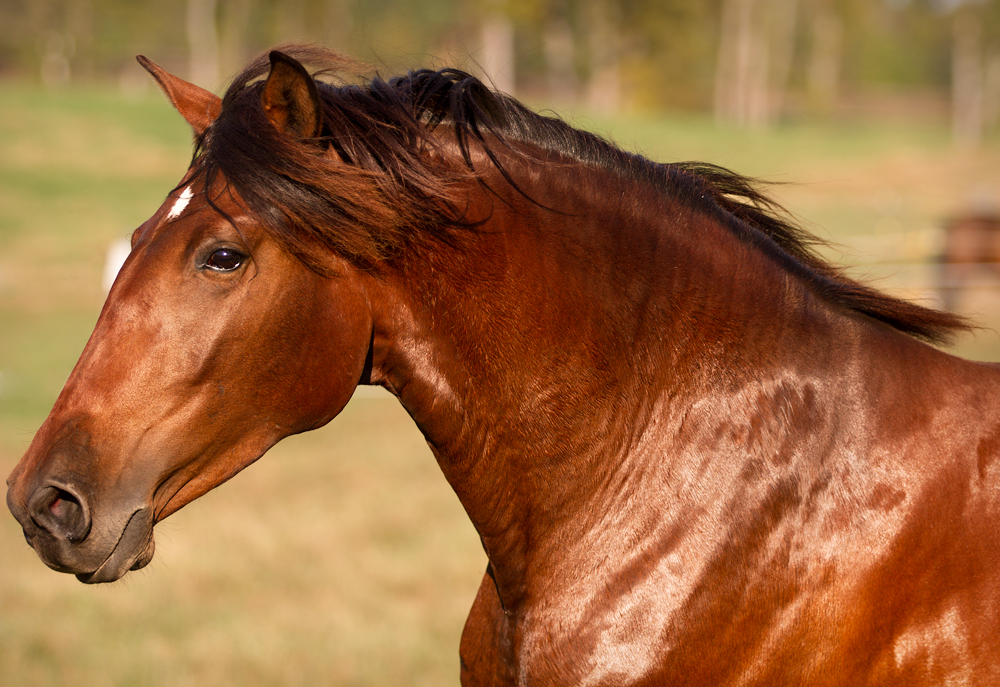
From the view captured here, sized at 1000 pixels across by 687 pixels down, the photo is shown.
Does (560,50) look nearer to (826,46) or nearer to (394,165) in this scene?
(826,46)

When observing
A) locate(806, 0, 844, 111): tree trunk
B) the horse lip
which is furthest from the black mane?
locate(806, 0, 844, 111): tree trunk

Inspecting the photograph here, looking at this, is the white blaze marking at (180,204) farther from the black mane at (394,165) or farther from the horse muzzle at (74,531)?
the horse muzzle at (74,531)

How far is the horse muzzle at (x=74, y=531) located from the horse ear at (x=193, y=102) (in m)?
0.98

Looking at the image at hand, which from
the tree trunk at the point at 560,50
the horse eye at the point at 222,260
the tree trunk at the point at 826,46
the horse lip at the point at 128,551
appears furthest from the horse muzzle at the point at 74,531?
the tree trunk at the point at 826,46

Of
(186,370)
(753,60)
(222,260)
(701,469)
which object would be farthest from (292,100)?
(753,60)

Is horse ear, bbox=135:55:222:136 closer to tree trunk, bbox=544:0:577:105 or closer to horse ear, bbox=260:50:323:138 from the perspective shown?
horse ear, bbox=260:50:323:138

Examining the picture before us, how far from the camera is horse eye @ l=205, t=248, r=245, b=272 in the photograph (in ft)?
5.92

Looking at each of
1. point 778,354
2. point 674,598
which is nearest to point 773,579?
point 674,598

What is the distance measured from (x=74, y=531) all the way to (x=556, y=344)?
44.6 inches

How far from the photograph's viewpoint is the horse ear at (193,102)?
85.4 inches

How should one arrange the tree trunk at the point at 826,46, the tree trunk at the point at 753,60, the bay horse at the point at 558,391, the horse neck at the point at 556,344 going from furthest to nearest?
1. the tree trunk at the point at 826,46
2. the tree trunk at the point at 753,60
3. the horse neck at the point at 556,344
4. the bay horse at the point at 558,391

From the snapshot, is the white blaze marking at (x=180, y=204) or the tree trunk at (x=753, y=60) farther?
the tree trunk at (x=753, y=60)

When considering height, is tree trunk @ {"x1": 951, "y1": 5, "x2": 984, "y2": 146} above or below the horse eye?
above

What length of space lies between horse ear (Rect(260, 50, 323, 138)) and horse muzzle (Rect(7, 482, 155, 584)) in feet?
2.98
